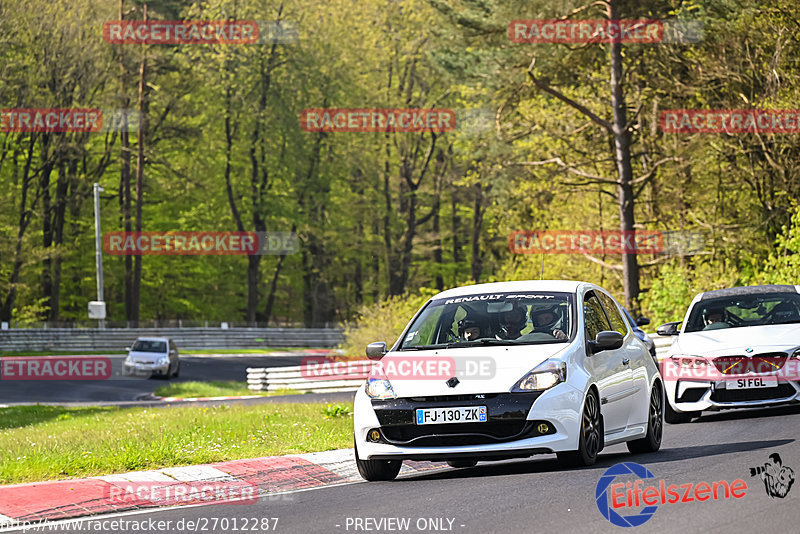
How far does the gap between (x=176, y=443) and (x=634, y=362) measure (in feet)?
15.9

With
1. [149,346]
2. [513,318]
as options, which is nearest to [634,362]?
[513,318]

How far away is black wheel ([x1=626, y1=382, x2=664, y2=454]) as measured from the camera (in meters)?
12.1

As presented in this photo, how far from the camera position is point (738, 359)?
1526 cm

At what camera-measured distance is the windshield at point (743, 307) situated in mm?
16359

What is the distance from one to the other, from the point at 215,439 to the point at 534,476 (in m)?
4.82

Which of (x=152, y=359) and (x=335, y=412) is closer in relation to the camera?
(x=335, y=412)

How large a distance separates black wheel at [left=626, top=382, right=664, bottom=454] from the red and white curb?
2.00 meters

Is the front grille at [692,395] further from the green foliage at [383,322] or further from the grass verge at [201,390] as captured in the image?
the green foliage at [383,322]

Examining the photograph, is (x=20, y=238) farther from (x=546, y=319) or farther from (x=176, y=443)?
(x=546, y=319)

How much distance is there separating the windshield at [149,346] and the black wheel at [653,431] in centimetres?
3543

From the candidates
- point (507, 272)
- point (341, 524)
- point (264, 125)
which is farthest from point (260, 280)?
point (341, 524)

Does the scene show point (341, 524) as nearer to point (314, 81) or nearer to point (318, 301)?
point (314, 81)

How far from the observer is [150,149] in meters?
66.5

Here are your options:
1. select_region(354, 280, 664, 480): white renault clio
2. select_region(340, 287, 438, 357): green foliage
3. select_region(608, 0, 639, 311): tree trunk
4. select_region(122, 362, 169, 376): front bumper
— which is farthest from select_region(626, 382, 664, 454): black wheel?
select_region(122, 362, 169, 376): front bumper
